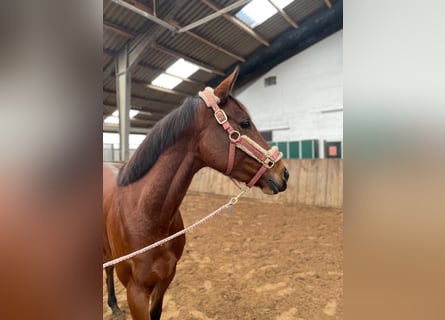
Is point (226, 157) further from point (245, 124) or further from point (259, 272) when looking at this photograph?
point (259, 272)

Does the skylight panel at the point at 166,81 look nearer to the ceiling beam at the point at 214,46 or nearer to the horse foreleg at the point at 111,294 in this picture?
the ceiling beam at the point at 214,46

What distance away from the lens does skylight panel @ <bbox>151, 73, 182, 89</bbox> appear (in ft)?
15.6

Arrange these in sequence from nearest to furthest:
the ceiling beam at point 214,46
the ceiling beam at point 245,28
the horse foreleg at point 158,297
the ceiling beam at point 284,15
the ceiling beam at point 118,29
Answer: the horse foreleg at point 158,297 < the ceiling beam at point 118,29 < the ceiling beam at point 284,15 < the ceiling beam at point 245,28 < the ceiling beam at point 214,46

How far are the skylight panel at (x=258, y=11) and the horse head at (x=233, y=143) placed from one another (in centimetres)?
341

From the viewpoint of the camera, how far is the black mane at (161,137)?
2.77 ft

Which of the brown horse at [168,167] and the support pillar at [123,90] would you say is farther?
the support pillar at [123,90]

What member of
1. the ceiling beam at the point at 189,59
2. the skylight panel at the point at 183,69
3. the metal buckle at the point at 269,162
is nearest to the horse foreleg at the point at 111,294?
the metal buckle at the point at 269,162

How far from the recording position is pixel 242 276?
6.13ft

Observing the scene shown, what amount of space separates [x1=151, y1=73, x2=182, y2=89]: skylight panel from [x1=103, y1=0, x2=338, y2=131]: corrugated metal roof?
108 mm

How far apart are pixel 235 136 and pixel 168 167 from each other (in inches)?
9.6

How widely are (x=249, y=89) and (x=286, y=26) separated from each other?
274cm

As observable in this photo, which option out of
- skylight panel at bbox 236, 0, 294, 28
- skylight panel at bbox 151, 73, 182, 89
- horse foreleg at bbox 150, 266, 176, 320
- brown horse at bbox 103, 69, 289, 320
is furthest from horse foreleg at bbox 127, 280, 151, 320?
skylight panel at bbox 151, 73, 182, 89

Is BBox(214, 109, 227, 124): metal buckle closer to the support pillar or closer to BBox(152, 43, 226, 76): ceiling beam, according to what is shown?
the support pillar
